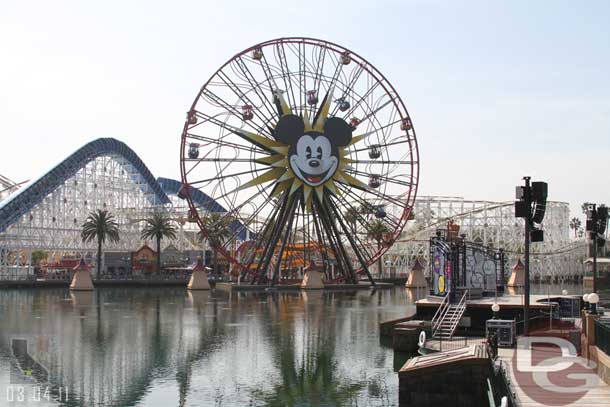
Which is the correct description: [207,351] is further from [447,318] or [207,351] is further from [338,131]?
[338,131]

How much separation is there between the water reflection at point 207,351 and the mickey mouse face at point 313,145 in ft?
53.6

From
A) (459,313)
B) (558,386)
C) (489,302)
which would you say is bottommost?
(558,386)

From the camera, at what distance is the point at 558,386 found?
23547 millimetres

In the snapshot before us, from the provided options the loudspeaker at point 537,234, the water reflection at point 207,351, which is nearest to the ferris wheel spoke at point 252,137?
the water reflection at point 207,351

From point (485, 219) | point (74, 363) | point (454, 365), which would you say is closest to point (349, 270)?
point (485, 219)

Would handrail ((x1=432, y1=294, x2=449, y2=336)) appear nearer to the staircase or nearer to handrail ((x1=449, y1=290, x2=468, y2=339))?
the staircase

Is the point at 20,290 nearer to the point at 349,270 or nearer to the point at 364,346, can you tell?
the point at 349,270

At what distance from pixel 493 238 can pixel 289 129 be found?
6062cm

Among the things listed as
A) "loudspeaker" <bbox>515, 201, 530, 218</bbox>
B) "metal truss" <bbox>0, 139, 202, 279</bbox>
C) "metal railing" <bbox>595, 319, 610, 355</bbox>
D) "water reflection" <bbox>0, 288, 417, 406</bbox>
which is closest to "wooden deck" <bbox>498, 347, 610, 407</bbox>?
"metal railing" <bbox>595, 319, 610, 355</bbox>

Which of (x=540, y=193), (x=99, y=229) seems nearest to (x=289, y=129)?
(x=99, y=229)

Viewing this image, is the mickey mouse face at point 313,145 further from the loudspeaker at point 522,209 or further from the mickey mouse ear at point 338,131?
the loudspeaker at point 522,209


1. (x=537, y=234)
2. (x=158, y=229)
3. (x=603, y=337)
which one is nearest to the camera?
(x=603, y=337)

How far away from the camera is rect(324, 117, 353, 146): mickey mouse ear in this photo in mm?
86062

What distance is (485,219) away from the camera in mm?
132250
